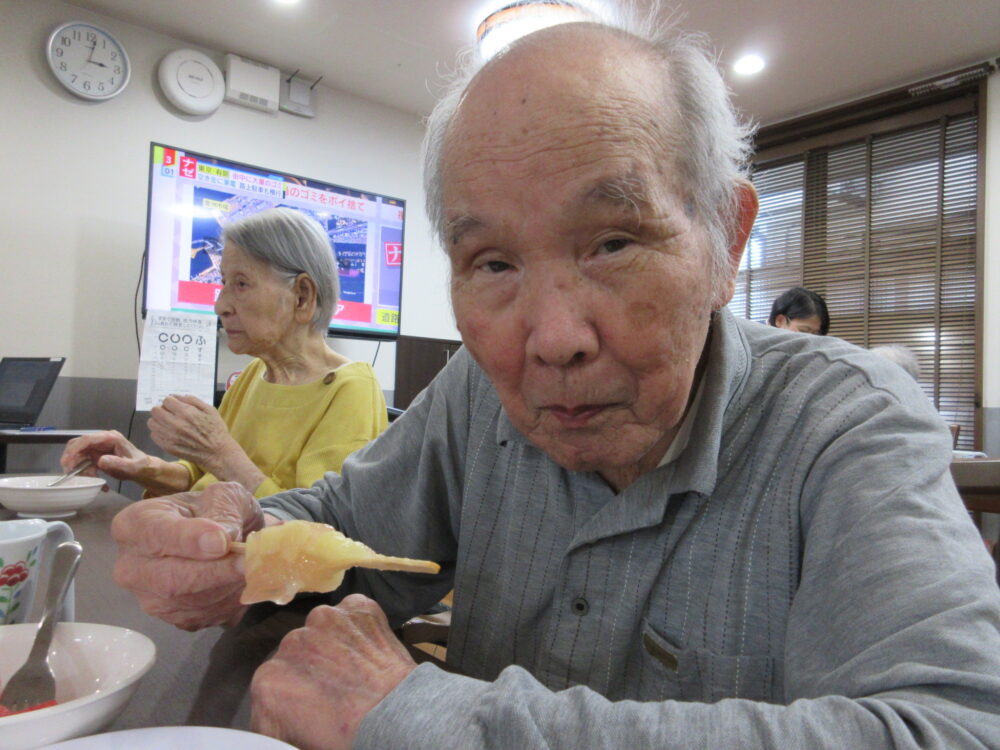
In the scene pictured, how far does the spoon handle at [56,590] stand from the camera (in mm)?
597

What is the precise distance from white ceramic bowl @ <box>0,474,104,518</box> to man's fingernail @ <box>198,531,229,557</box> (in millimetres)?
811

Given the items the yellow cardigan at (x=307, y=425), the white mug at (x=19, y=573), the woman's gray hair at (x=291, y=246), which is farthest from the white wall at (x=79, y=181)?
the white mug at (x=19, y=573)

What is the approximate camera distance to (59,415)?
3.73m

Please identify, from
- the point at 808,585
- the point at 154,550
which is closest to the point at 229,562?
the point at 154,550

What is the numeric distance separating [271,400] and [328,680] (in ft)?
5.29

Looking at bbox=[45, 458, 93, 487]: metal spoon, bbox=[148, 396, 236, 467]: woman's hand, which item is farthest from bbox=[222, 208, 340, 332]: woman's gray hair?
bbox=[45, 458, 93, 487]: metal spoon

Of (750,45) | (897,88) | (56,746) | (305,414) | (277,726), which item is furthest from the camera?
(897,88)

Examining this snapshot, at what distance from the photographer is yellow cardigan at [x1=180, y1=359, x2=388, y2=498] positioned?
1.83 m

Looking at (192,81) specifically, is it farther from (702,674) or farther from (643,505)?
(702,674)

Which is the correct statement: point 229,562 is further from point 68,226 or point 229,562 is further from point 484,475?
point 68,226

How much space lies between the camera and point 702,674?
2.39 ft

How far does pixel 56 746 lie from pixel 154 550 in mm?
370

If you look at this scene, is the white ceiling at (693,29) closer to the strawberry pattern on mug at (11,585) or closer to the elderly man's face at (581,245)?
the elderly man's face at (581,245)

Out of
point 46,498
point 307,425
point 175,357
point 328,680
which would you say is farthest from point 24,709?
point 175,357
